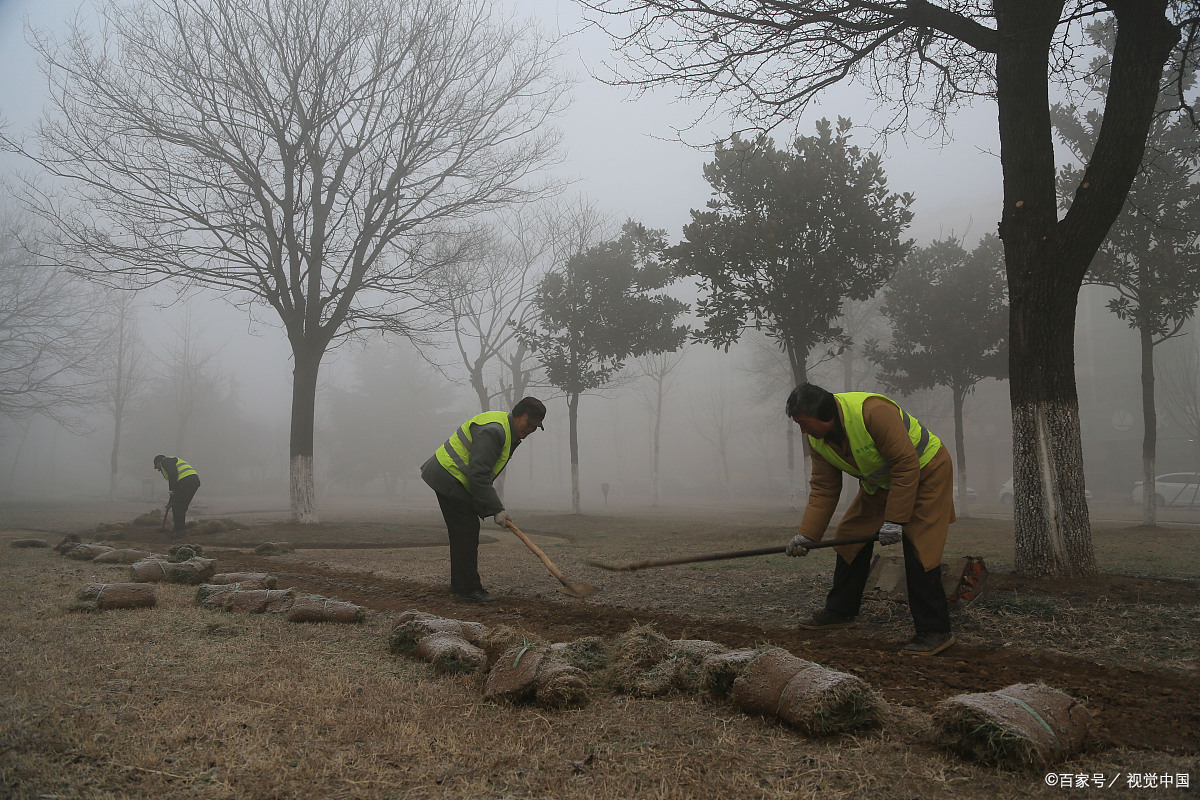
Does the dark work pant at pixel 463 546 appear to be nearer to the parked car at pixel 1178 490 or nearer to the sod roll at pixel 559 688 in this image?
the sod roll at pixel 559 688

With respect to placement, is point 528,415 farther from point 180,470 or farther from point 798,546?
point 180,470

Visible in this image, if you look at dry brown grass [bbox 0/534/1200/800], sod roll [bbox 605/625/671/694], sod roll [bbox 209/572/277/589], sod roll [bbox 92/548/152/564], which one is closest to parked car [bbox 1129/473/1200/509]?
sod roll [bbox 605/625/671/694]

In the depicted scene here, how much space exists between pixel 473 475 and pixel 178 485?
344 inches

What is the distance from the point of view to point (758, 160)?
13391 mm

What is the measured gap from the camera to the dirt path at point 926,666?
265 cm

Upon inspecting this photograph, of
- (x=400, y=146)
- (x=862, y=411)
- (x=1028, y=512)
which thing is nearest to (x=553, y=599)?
(x=862, y=411)

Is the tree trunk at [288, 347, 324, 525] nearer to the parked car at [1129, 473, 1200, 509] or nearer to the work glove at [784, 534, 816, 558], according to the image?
the work glove at [784, 534, 816, 558]

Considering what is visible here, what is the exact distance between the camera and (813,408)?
4.00m

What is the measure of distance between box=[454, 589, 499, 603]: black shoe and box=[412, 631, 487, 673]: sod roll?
2.10 metres

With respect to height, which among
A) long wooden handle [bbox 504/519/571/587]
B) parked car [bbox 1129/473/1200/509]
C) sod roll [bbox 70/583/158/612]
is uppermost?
long wooden handle [bbox 504/519/571/587]

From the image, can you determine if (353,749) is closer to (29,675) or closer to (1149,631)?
(29,675)

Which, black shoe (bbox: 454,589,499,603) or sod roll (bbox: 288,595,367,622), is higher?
sod roll (bbox: 288,595,367,622)

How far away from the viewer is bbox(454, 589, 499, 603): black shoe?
5773 millimetres

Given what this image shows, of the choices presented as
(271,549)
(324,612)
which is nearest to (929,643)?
(324,612)
